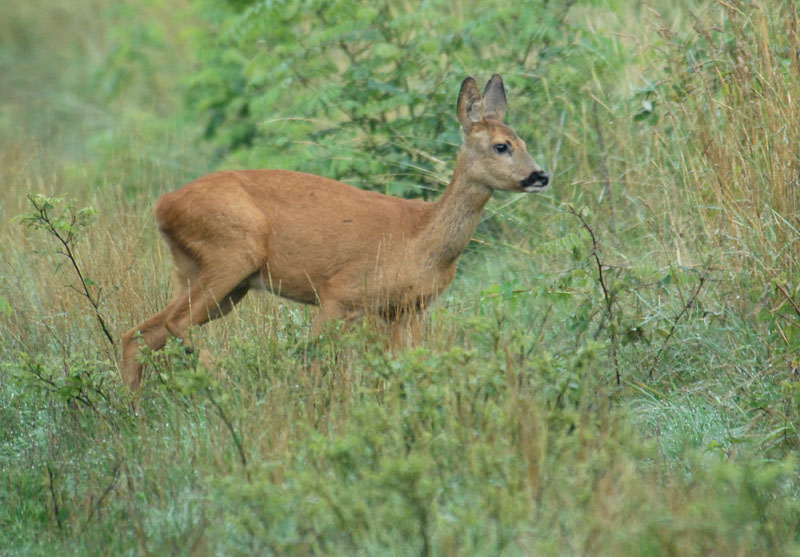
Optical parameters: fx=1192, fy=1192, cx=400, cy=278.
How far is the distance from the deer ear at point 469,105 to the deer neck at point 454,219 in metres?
0.26

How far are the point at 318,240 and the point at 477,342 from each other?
164 centimetres

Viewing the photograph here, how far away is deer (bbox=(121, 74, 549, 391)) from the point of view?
663cm

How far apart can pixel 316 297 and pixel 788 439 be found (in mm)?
2780

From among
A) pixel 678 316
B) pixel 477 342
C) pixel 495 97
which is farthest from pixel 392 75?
pixel 477 342

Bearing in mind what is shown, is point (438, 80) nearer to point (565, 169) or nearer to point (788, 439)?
point (565, 169)

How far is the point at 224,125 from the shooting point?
13.1m

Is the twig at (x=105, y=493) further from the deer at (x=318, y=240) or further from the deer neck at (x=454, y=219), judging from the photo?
the deer neck at (x=454, y=219)

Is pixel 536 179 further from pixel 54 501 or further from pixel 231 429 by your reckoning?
pixel 54 501

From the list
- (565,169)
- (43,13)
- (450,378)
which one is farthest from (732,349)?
(43,13)

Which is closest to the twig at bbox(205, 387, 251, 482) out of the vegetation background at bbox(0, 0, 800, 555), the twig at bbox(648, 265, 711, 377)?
the vegetation background at bbox(0, 0, 800, 555)

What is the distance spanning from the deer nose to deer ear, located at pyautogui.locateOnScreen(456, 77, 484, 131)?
573 millimetres

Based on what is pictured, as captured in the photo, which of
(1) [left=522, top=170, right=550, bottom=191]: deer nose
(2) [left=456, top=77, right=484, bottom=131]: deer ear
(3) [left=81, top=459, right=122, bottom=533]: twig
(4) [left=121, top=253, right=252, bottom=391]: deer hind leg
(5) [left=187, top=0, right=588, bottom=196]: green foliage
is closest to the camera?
(3) [left=81, top=459, right=122, bottom=533]: twig

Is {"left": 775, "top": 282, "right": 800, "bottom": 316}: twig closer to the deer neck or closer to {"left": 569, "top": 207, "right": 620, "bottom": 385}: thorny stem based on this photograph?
{"left": 569, "top": 207, "right": 620, "bottom": 385}: thorny stem

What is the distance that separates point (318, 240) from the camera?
22.5 feet
